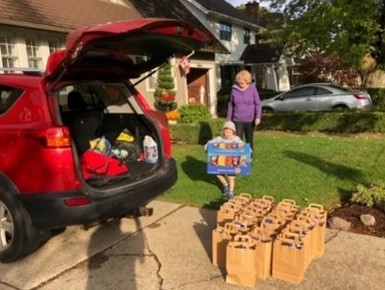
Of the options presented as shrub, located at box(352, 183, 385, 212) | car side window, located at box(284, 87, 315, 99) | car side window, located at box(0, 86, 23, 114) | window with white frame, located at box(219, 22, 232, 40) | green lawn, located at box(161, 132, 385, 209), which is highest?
window with white frame, located at box(219, 22, 232, 40)

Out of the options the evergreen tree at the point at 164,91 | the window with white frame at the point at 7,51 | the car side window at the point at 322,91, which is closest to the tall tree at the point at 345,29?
the car side window at the point at 322,91

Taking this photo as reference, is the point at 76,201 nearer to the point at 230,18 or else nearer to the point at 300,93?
the point at 300,93

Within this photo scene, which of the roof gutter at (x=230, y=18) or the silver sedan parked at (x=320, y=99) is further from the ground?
the roof gutter at (x=230, y=18)

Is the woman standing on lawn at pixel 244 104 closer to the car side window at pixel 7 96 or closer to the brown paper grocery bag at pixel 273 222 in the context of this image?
the brown paper grocery bag at pixel 273 222

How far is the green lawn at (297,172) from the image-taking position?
5945mm

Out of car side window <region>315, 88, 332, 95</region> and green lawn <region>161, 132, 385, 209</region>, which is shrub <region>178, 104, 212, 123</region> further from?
car side window <region>315, 88, 332, 95</region>

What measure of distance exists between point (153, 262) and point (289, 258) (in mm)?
1258

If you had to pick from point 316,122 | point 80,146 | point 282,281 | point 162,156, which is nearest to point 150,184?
point 162,156

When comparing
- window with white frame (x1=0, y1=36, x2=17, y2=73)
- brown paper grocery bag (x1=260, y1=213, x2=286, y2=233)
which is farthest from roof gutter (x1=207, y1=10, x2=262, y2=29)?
brown paper grocery bag (x1=260, y1=213, x2=286, y2=233)

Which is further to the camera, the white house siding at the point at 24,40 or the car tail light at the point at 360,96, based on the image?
the car tail light at the point at 360,96

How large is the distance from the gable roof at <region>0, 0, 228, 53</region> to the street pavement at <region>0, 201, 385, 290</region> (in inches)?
232

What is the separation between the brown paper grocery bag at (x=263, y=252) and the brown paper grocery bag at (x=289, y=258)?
0.15ft

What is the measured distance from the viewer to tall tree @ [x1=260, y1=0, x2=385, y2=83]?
1262 cm

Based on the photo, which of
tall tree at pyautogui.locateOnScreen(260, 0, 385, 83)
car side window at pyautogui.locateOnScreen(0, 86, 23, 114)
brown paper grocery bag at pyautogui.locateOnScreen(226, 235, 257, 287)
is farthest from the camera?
tall tree at pyautogui.locateOnScreen(260, 0, 385, 83)
